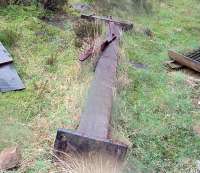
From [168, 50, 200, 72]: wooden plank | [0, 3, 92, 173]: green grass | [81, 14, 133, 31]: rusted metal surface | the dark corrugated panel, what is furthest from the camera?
[81, 14, 133, 31]: rusted metal surface

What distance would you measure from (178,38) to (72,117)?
379cm

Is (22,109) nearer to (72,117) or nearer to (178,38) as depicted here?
(72,117)

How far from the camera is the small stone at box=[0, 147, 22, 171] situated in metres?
3.26

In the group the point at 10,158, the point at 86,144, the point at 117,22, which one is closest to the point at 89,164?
the point at 86,144

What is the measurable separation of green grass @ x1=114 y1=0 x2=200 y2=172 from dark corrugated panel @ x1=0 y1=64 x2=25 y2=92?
3.82 ft

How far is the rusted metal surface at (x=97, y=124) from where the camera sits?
10.8ft

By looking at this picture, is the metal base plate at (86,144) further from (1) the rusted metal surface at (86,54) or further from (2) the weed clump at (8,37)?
(2) the weed clump at (8,37)

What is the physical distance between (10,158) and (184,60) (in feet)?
11.9

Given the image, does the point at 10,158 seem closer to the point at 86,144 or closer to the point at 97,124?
the point at 86,144

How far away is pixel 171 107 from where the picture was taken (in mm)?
4816

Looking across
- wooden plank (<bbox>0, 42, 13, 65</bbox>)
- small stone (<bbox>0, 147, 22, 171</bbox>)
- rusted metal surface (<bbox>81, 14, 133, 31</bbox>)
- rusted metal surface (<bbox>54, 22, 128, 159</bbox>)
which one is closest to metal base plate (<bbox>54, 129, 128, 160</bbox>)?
rusted metal surface (<bbox>54, 22, 128, 159</bbox>)

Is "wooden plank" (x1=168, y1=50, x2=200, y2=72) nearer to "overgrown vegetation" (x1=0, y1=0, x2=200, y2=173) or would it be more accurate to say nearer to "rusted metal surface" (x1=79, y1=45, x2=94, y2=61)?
"overgrown vegetation" (x1=0, y1=0, x2=200, y2=173)

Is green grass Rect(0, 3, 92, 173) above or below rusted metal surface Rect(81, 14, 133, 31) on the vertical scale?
below

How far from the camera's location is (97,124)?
11.7ft
